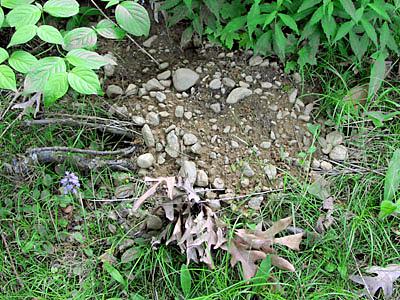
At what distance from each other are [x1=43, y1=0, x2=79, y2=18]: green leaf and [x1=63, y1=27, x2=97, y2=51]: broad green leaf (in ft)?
0.30

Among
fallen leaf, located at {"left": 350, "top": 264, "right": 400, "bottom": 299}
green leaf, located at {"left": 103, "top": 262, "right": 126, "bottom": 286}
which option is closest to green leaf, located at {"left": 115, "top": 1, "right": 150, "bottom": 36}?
green leaf, located at {"left": 103, "top": 262, "right": 126, "bottom": 286}

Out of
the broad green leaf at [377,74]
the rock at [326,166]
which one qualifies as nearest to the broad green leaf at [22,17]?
the rock at [326,166]

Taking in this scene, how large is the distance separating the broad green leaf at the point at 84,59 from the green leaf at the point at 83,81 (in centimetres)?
2

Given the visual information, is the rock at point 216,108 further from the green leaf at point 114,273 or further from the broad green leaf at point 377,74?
the green leaf at point 114,273

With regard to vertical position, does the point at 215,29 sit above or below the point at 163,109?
above

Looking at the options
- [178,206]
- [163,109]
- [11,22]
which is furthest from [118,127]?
[11,22]

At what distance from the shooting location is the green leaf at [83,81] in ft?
5.86

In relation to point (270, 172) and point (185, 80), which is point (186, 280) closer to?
point (270, 172)

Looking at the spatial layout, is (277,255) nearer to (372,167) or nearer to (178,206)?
(178,206)

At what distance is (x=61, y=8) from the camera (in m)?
1.88

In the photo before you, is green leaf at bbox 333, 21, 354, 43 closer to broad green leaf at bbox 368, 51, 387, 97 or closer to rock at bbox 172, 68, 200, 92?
→ broad green leaf at bbox 368, 51, 387, 97

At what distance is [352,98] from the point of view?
2330mm

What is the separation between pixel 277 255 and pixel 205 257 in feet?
0.74

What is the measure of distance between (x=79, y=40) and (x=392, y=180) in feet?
3.63
